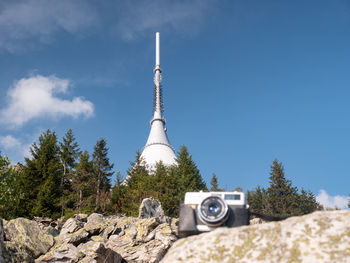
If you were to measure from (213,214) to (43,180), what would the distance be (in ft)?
127

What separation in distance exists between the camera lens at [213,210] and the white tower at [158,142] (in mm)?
56187

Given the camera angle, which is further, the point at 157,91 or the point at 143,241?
the point at 157,91

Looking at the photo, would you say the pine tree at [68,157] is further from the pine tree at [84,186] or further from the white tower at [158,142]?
the white tower at [158,142]

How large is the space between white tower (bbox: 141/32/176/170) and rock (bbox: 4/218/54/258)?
4416 centimetres

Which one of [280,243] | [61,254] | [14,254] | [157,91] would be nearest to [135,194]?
[61,254]

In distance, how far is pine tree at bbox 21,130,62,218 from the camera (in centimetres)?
3534

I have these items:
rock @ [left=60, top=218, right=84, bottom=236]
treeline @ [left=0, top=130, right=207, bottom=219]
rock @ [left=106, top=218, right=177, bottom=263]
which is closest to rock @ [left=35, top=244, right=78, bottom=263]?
rock @ [left=106, top=218, right=177, bottom=263]

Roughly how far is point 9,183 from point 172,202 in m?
19.5

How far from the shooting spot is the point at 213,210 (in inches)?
198

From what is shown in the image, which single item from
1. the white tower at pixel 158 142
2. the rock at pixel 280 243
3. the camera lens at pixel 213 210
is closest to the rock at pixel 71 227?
the camera lens at pixel 213 210

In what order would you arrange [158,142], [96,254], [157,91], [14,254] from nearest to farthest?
[14,254]
[96,254]
[158,142]
[157,91]

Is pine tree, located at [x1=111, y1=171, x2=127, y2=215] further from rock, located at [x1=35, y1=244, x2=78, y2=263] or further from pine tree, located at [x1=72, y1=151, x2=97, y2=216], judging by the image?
rock, located at [x1=35, y1=244, x2=78, y2=263]

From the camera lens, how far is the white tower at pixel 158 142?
69.1 m

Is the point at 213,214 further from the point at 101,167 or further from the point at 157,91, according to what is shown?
the point at 157,91
